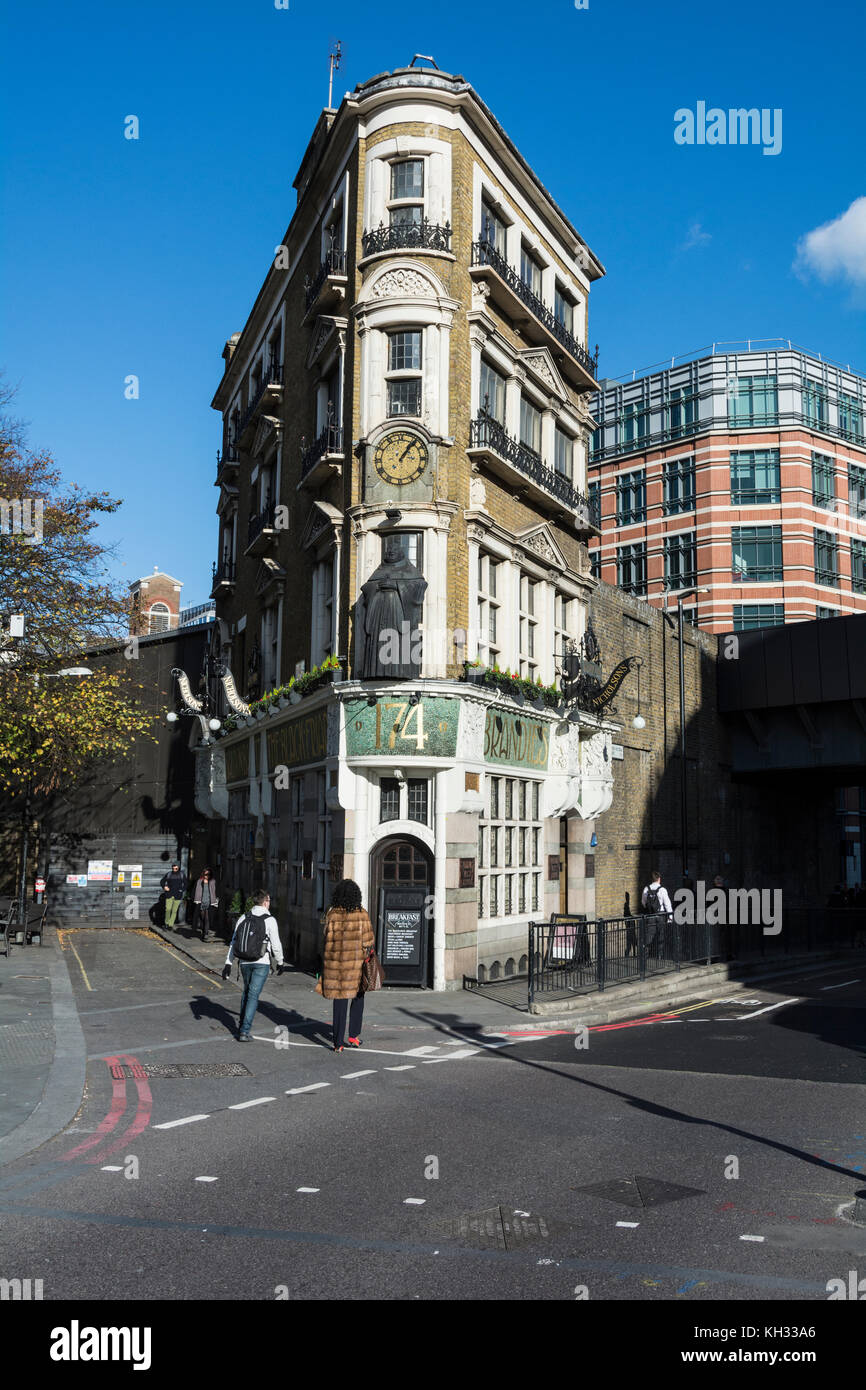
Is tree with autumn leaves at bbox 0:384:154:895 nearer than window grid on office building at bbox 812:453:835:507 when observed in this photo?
Yes

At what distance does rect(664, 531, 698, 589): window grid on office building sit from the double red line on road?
5350 cm

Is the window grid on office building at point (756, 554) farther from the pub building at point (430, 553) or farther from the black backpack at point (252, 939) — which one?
the black backpack at point (252, 939)

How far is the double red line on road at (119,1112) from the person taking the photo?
8.33 m

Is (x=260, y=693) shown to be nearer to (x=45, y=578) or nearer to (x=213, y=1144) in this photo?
(x=45, y=578)

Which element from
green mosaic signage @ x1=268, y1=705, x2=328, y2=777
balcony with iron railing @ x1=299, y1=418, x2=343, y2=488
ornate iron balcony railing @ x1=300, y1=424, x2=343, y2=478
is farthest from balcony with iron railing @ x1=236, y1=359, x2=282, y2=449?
green mosaic signage @ x1=268, y1=705, x2=328, y2=777

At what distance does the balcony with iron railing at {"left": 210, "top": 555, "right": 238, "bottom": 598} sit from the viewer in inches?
1378

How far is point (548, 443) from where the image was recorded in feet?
82.0

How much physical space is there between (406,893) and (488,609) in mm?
6214

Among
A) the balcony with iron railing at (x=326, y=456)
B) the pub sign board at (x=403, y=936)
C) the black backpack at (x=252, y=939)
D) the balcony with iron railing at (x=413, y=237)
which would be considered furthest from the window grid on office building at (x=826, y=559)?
the black backpack at (x=252, y=939)

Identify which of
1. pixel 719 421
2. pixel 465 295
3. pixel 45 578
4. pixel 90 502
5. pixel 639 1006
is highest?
pixel 719 421

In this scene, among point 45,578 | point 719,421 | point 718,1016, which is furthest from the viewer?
point 719,421

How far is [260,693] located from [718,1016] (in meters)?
15.8

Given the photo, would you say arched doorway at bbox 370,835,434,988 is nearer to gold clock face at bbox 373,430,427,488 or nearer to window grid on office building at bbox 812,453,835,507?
gold clock face at bbox 373,430,427,488
